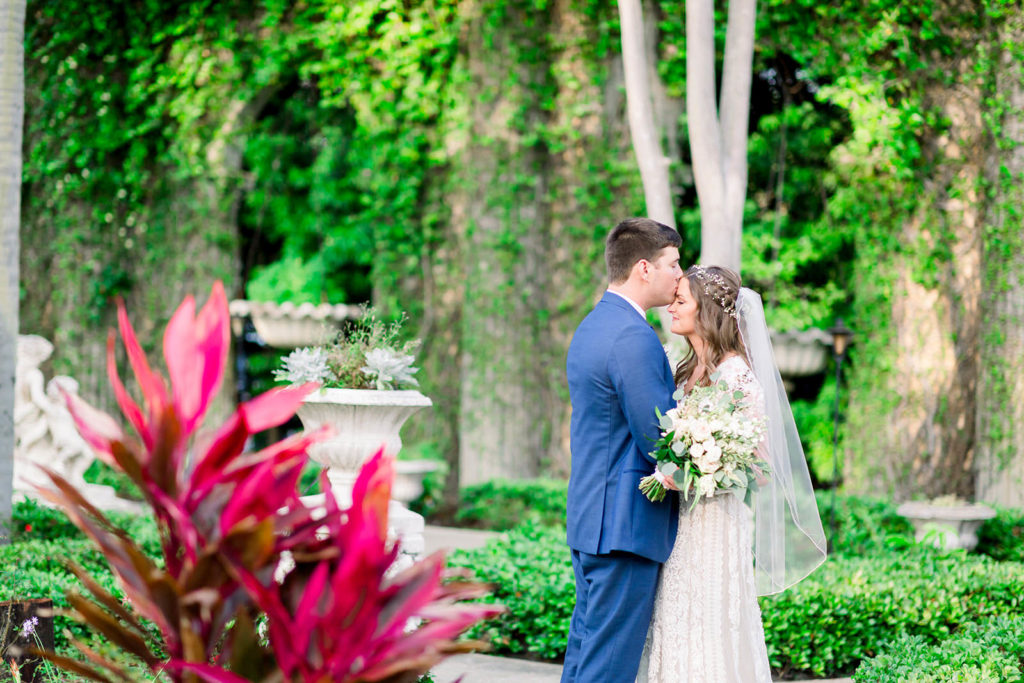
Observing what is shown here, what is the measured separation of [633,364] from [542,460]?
21.8ft

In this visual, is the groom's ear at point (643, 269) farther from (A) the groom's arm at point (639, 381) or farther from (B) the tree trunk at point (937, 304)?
(B) the tree trunk at point (937, 304)

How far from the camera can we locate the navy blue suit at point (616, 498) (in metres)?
3.21

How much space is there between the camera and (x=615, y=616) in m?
3.20

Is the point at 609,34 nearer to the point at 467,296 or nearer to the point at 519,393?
the point at 467,296

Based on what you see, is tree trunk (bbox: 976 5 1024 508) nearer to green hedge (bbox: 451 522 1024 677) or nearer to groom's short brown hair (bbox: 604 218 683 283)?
green hedge (bbox: 451 522 1024 677)

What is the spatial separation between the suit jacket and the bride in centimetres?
16

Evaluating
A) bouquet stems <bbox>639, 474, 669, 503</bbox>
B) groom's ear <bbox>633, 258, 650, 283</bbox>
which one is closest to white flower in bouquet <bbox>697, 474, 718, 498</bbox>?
bouquet stems <bbox>639, 474, 669, 503</bbox>

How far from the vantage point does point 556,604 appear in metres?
4.82

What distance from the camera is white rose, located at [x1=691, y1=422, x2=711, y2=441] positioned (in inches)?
125

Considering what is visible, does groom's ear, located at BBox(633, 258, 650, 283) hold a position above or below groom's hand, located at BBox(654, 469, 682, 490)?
above

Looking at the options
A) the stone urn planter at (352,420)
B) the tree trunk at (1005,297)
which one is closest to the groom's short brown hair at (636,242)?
the stone urn planter at (352,420)

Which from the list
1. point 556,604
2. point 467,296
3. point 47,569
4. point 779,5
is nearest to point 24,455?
point 47,569

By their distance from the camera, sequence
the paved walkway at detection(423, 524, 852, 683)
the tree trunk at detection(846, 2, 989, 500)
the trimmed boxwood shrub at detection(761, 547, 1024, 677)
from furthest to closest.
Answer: the tree trunk at detection(846, 2, 989, 500), the trimmed boxwood shrub at detection(761, 547, 1024, 677), the paved walkway at detection(423, 524, 852, 683)

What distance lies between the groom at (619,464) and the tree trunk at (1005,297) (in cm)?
577
